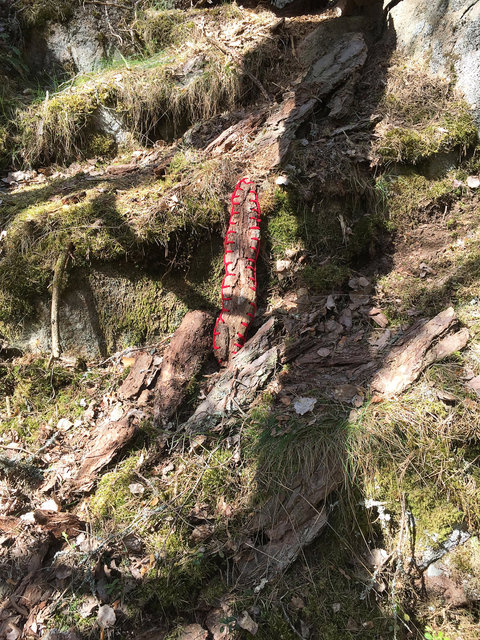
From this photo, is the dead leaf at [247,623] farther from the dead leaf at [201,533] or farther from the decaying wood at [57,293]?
the decaying wood at [57,293]

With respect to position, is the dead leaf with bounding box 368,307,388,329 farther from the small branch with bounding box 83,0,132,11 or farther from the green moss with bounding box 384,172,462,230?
the small branch with bounding box 83,0,132,11

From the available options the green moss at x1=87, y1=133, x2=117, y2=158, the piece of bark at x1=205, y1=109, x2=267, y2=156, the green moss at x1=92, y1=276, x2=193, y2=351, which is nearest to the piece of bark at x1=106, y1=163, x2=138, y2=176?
the green moss at x1=87, y1=133, x2=117, y2=158

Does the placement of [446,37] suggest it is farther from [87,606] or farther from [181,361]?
[87,606]

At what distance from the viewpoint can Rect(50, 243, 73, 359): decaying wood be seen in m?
3.91

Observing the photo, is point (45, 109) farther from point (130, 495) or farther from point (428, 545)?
point (428, 545)

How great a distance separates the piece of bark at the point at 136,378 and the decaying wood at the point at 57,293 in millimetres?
722

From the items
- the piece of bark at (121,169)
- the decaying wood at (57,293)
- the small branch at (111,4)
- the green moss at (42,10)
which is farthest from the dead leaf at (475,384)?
the green moss at (42,10)

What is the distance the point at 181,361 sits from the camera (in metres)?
3.79

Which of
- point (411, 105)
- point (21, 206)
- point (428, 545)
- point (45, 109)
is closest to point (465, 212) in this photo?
point (411, 105)

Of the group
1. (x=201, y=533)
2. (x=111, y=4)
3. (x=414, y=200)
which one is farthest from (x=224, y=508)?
(x=111, y=4)

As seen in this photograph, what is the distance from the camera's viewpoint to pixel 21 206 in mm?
4312

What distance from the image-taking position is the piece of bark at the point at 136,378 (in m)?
3.79

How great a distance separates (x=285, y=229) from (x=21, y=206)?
104 inches

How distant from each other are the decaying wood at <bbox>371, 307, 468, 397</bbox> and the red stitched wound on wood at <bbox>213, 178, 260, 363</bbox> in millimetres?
1315
